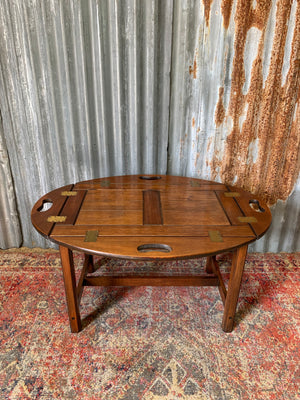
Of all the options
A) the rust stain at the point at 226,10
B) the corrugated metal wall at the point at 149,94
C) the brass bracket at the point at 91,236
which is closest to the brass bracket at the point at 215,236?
the brass bracket at the point at 91,236

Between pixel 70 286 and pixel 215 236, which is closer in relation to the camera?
pixel 215 236

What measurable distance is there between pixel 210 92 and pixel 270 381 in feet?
7.05

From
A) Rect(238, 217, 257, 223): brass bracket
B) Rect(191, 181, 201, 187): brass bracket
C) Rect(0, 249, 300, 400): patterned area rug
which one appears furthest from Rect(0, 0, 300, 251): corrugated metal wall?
Rect(238, 217, 257, 223): brass bracket

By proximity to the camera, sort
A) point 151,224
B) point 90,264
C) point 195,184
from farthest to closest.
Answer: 1. point 90,264
2. point 195,184
3. point 151,224

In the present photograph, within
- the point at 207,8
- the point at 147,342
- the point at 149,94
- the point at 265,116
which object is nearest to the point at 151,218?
the point at 147,342

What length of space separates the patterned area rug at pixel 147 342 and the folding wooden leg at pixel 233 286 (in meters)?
0.11

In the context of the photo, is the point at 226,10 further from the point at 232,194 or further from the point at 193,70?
the point at 232,194

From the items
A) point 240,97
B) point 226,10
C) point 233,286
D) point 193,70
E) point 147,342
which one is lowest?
point 147,342

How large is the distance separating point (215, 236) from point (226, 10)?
1.79 metres

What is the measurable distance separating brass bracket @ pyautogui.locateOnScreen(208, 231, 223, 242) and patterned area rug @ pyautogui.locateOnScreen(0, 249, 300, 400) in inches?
33.6

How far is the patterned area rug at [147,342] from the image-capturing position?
1.83 m

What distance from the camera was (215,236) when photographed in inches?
69.3

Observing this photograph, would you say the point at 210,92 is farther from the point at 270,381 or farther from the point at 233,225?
the point at 270,381

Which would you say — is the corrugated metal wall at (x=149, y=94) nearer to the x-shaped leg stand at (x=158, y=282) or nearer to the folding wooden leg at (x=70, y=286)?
the x-shaped leg stand at (x=158, y=282)
